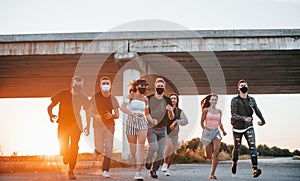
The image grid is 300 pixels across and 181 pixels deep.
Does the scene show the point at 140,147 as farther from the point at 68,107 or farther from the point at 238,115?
the point at 238,115

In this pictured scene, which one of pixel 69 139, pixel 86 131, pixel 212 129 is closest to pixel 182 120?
pixel 212 129

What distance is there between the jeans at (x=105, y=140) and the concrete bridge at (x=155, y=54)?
4.74 metres

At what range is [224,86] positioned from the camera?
18.0 meters

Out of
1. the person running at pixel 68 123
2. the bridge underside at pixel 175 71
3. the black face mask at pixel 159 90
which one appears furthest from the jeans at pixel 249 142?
the bridge underside at pixel 175 71

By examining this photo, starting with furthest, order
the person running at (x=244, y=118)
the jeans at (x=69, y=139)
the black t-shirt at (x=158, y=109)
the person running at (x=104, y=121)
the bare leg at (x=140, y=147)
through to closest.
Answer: the person running at (x=104, y=121) < the person running at (x=244, y=118) < the black t-shirt at (x=158, y=109) < the jeans at (x=69, y=139) < the bare leg at (x=140, y=147)

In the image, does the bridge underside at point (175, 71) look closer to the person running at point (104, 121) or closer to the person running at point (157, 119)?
the person running at point (104, 121)

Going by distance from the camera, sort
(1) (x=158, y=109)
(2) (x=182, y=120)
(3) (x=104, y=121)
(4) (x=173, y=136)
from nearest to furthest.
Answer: (1) (x=158, y=109), (3) (x=104, y=121), (2) (x=182, y=120), (4) (x=173, y=136)

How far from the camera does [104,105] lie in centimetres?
720

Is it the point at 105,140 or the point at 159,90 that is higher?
the point at 159,90

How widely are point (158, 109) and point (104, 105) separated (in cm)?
104

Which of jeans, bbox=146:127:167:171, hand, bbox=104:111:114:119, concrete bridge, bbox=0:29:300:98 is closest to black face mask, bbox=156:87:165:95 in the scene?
jeans, bbox=146:127:167:171

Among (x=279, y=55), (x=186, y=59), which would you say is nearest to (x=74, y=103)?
(x=186, y=59)

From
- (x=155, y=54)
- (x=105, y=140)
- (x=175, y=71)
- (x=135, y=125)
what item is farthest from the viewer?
(x=175, y=71)

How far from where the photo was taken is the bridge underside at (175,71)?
12.4 meters
